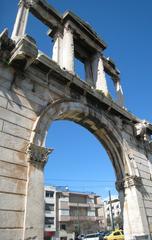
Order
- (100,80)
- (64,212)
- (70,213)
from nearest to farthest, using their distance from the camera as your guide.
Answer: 1. (100,80)
2. (64,212)
3. (70,213)

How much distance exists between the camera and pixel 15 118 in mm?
6461

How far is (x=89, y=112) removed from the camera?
9367mm

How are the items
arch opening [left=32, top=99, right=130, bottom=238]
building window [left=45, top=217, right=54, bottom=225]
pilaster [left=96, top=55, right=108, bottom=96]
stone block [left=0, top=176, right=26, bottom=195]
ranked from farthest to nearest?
building window [left=45, top=217, right=54, bottom=225]
pilaster [left=96, top=55, right=108, bottom=96]
arch opening [left=32, top=99, right=130, bottom=238]
stone block [left=0, top=176, right=26, bottom=195]

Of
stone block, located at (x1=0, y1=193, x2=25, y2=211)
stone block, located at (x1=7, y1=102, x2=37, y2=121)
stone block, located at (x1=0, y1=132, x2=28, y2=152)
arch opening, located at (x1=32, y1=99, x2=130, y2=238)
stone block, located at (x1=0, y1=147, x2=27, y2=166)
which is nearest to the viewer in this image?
stone block, located at (x1=0, y1=193, x2=25, y2=211)

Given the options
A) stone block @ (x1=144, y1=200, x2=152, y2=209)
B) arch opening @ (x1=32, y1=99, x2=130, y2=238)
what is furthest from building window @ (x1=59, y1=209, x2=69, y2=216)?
stone block @ (x1=144, y1=200, x2=152, y2=209)

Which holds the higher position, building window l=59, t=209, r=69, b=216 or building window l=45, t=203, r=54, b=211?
building window l=45, t=203, r=54, b=211

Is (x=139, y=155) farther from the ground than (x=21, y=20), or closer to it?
closer to it

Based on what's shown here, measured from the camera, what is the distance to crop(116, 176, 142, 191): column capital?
949cm

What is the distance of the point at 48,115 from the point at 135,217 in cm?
513

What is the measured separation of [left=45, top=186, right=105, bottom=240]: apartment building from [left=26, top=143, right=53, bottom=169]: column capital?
125 ft

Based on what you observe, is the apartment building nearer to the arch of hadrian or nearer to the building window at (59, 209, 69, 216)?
the building window at (59, 209, 69, 216)

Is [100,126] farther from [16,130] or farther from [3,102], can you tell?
[3,102]

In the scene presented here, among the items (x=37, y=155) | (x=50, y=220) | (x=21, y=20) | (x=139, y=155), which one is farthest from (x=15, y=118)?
(x=50, y=220)

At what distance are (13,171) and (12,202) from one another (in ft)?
2.41
